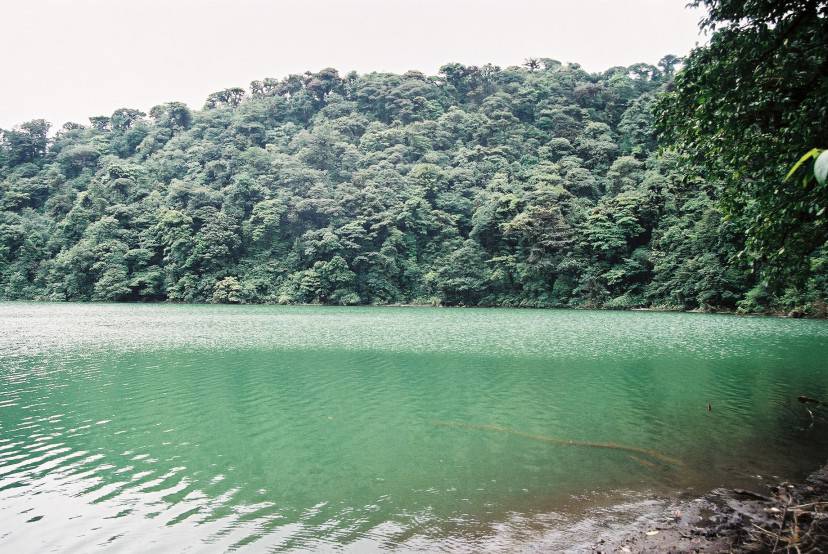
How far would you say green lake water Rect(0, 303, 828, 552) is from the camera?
5.84 meters

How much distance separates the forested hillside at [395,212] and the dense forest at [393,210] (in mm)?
231

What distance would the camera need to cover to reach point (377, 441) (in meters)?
9.16

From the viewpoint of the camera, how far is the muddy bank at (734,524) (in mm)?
4582

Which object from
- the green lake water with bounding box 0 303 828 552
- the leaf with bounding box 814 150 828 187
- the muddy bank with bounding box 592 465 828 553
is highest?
the leaf with bounding box 814 150 828 187

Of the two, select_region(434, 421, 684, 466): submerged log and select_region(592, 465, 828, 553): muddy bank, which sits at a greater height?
select_region(592, 465, 828, 553): muddy bank

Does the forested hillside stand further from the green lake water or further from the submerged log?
the submerged log

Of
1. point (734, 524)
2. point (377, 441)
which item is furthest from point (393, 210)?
point (734, 524)

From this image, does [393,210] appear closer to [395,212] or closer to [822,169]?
[395,212]

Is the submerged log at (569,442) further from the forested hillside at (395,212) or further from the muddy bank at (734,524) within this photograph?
the forested hillside at (395,212)

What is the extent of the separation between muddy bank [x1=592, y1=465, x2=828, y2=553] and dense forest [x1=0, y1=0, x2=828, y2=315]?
31066 millimetres

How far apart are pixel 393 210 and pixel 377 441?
46.9 metres

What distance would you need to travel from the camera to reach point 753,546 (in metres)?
4.68

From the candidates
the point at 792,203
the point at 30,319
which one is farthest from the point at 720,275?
the point at 30,319

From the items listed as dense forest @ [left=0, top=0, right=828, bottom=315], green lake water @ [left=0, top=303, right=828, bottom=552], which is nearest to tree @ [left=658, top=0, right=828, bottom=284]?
green lake water @ [left=0, top=303, right=828, bottom=552]
